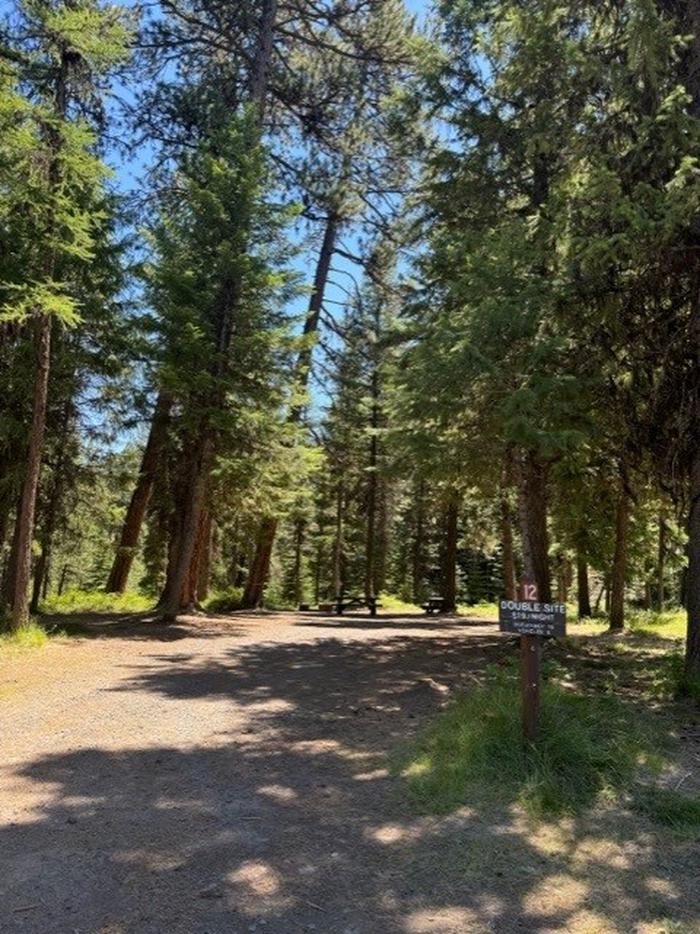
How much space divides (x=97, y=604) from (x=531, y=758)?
50.4 ft

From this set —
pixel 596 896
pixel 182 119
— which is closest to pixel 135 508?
pixel 182 119

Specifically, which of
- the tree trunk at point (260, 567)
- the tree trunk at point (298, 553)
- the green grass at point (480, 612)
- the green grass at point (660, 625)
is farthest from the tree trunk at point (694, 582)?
the tree trunk at point (298, 553)

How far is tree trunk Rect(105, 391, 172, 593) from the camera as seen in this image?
15602 mm

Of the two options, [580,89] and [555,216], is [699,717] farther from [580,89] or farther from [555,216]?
[580,89]

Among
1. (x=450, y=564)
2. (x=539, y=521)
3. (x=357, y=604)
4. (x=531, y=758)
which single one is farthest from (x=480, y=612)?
(x=531, y=758)

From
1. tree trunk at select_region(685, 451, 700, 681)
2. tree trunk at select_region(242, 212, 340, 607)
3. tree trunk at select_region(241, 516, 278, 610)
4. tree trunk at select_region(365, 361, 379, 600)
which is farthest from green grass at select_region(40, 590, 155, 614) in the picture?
tree trunk at select_region(685, 451, 700, 681)

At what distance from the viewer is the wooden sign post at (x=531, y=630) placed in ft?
16.9

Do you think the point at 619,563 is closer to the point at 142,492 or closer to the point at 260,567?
the point at 260,567

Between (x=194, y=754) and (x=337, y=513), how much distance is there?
25096 mm

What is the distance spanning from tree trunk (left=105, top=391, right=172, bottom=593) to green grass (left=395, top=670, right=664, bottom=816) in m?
11.1

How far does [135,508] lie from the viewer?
18281 millimetres

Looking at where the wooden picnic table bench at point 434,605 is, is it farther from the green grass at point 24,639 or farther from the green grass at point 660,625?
the green grass at point 24,639

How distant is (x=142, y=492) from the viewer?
1808 cm

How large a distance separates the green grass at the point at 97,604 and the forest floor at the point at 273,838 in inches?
413
